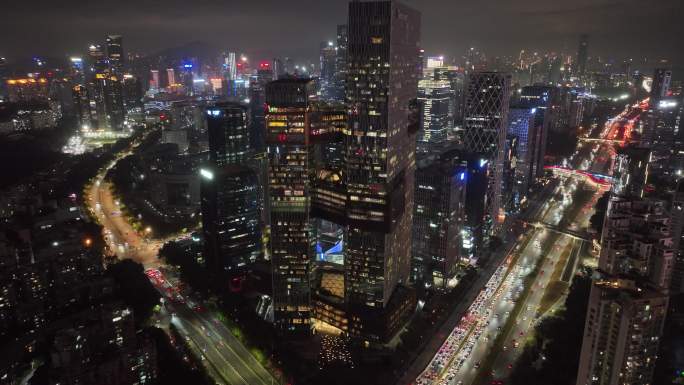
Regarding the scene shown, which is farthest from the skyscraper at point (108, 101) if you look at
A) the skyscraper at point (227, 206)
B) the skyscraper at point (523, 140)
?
the skyscraper at point (523, 140)

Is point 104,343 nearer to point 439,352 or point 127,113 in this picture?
point 439,352

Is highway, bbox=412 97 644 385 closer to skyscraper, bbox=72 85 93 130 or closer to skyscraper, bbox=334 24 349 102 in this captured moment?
skyscraper, bbox=334 24 349 102

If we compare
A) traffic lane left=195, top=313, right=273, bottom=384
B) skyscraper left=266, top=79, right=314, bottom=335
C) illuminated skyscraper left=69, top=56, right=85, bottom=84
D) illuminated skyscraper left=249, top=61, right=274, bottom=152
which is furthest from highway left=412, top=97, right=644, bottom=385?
illuminated skyscraper left=69, top=56, right=85, bottom=84

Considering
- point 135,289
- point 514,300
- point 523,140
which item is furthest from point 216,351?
point 523,140

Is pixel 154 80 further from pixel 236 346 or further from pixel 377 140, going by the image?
pixel 377 140

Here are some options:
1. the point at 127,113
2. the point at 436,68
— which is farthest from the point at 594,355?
the point at 127,113

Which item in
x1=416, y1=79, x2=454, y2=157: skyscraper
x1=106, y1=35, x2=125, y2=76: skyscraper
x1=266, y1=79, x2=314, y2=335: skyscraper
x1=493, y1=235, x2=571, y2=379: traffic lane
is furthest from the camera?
x1=106, y1=35, x2=125, y2=76: skyscraper
